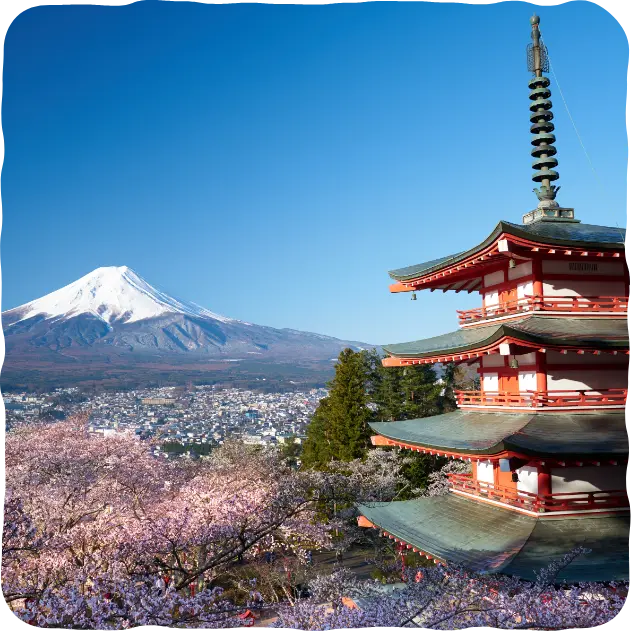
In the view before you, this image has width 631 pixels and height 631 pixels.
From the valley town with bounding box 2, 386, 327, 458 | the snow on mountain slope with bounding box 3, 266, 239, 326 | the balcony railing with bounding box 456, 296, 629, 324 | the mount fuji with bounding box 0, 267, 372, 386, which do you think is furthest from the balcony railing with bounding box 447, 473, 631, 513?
the snow on mountain slope with bounding box 3, 266, 239, 326

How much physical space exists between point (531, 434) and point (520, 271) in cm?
345

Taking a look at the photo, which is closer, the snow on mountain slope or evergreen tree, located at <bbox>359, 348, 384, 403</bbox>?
evergreen tree, located at <bbox>359, 348, 384, 403</bbox>

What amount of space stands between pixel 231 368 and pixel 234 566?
10818 cm

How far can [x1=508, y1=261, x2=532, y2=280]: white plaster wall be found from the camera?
11.0 meters

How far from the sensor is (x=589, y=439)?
9.36 metres

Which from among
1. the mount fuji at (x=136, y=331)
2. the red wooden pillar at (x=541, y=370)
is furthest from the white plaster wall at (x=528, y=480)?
the mount fuji at (x=136, y=331)

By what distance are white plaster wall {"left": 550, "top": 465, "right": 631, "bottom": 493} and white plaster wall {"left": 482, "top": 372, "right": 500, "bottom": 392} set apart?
2525 mm

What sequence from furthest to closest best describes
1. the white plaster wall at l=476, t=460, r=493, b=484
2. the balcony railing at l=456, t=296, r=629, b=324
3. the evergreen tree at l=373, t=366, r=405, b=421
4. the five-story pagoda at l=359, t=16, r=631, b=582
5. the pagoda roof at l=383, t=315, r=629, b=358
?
the evergreen tree at l=373, t=366, r=405, b=421
the white plaster wall at l=476, t=460, r=493, b=484
the balcony railing at l=456, t=296, r=629, b=324
the pagoda roof at l=383, t=315, r=629, b=358
the five-story pagoda at l=359, t=16, r=631, b=582

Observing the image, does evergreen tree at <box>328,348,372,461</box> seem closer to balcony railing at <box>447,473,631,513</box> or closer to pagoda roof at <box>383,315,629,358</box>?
pagoda roof at <box>383,315,629,358</box>

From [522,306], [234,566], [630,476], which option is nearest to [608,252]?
[522,306]

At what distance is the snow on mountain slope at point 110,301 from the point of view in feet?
523

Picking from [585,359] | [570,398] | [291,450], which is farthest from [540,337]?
[291,450]

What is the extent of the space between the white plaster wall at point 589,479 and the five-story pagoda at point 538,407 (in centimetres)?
2

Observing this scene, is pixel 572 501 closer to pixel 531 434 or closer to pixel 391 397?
pixel 531 434
